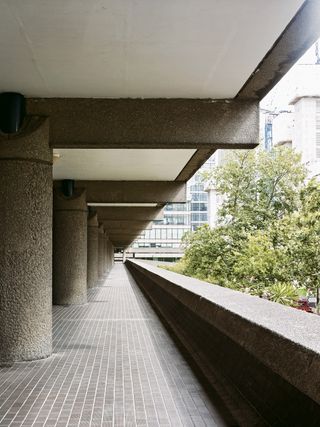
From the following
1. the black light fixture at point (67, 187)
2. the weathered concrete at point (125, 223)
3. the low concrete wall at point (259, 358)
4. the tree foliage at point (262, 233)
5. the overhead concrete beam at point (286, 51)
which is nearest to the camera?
the low concrete wall at point (259, 358)

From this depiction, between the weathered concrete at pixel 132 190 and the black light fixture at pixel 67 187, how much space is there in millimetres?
637

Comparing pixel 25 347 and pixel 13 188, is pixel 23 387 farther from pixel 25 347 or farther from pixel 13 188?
pixel 13 188

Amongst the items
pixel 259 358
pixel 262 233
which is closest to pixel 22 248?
pixel 259 358

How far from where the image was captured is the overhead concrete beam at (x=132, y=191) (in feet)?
60.6

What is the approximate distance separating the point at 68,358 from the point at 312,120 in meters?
52.3

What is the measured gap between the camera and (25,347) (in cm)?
847

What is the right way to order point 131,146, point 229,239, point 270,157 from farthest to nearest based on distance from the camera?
1. point 270,157
2. point 229,239
3. point 131,146

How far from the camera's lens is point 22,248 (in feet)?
27.8

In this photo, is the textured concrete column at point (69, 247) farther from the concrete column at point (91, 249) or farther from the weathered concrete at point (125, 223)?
the weathered concrete at point (125, 223)

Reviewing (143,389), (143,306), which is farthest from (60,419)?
(143,306)

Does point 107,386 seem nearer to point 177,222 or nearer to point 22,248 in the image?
point 22,248

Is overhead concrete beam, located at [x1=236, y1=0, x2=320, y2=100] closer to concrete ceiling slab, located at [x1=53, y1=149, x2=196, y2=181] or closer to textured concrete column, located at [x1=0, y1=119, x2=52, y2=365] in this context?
textured concrete column, located at [x1=0, y1=119, x2=52, y2=365]

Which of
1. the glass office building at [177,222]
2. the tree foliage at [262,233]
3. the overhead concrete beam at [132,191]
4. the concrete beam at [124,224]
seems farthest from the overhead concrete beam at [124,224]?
the glass office building at [177,222]

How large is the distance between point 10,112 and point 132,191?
10.2 metres
